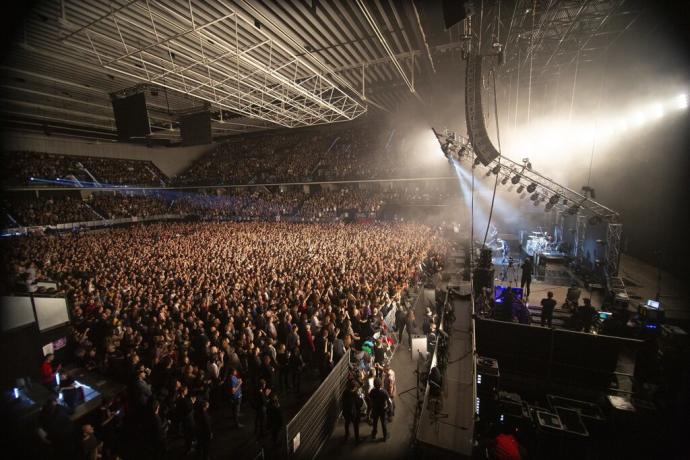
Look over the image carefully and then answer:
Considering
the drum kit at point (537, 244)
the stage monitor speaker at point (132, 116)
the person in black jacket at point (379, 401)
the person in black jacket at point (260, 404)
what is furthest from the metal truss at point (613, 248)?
the stage monitor speaker at point (132, 116)

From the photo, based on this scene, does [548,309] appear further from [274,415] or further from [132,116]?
[132,116]

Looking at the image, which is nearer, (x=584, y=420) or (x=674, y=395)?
(x=674, y=395)

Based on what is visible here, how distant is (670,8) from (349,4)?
30.9 ft

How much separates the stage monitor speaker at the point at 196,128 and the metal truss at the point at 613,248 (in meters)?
13.8

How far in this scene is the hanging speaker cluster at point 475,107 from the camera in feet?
20.4

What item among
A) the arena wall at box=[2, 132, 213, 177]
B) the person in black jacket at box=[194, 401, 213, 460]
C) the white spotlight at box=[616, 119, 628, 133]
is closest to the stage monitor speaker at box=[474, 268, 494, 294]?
the person in black jacket at box=[194, 401, 213, 460]

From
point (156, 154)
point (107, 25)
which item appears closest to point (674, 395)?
point (107, 25)

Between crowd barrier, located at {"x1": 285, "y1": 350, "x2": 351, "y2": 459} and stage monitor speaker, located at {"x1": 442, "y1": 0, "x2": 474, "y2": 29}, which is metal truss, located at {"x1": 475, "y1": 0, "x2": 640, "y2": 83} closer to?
stage monitor speaker, located at {"x1": 442, "y1": 0, "x2": 474, "y2": 29}

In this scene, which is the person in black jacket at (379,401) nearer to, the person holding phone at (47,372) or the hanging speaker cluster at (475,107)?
the person holding phone at (47,372)

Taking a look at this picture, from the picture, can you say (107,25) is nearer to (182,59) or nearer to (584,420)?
(182,59)

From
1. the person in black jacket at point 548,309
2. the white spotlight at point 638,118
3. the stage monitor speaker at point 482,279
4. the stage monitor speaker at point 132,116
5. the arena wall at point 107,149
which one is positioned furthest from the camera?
the arena wall at point 107,149

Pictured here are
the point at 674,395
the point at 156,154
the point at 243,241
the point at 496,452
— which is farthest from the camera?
the point at 156,154

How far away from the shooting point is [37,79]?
10883 millimetres

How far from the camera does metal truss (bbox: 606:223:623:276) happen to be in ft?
26.1
